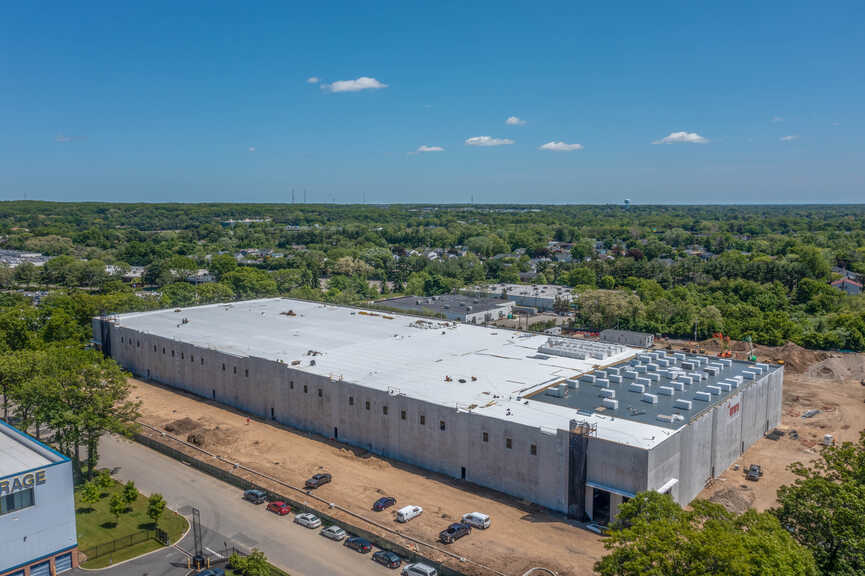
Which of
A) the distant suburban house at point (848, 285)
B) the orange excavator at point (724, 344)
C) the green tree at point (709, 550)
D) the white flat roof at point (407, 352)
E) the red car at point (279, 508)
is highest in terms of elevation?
the green tree at point (709, 550)

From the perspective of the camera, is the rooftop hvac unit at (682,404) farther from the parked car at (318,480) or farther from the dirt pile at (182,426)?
the dirt pile at (182,426)

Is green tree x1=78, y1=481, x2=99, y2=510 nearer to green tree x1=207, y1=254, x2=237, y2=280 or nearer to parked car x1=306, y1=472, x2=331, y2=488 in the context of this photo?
parked car x1=306, y1=472, x2=331, y2=488

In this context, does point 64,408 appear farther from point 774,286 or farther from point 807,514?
point 774,286

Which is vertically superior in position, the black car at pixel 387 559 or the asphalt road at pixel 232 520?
the black car at pixel 387 559

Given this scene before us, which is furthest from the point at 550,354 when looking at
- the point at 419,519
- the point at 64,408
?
the point at 64,408

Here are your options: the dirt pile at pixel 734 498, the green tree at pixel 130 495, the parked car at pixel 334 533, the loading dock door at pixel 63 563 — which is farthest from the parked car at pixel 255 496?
the dirt pile at pixel 734 498
